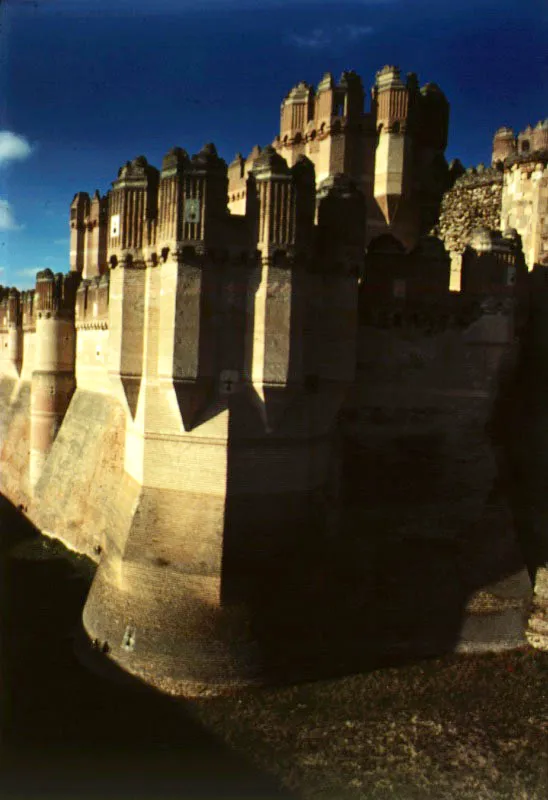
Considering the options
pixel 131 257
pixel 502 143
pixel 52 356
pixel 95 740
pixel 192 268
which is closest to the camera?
pixel 95 740

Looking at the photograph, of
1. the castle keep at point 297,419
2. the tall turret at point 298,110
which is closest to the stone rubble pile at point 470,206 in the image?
the castle keep at point 297,419

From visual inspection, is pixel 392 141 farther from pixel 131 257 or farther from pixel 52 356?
pixel 52 356

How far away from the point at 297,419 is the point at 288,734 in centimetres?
560

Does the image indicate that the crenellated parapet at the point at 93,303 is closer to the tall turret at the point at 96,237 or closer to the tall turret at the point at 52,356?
the tall turret at the point at 52,356

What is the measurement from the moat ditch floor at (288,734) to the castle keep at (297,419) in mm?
731

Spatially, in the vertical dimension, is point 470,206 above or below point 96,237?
below

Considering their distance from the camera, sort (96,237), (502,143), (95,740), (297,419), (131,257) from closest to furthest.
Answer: (95,740) < (297,419) < (131,257) < (502,143) < (96,237)

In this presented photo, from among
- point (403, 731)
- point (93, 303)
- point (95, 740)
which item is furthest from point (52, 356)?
point (403, 731)

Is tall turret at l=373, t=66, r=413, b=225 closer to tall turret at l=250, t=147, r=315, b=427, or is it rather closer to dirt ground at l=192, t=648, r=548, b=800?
tall turret at l=250, t=147, r=315, b=427

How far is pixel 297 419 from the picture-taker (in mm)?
13594

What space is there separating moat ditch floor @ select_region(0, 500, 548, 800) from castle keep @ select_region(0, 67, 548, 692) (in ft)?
2.40

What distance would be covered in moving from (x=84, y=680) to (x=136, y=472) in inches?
159

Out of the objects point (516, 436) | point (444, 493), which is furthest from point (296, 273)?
point (516, 436)

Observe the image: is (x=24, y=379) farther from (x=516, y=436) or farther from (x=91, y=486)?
(x=516, y=436)
